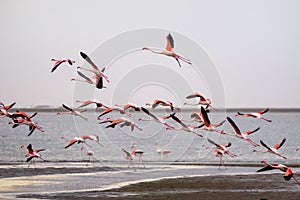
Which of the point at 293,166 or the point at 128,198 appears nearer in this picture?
the point at 128,198

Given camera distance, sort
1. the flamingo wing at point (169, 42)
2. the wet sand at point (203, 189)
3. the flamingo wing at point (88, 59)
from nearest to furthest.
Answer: the flamingo wing at point (88, 59), the flamingo wing at point (169, 42), the wet sand at point (203, 189)

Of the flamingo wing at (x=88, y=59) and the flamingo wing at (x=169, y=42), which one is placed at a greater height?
the flamingo wing at (x=169, y=42)

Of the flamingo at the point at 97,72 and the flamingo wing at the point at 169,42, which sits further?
the flamingo wing at the point at 169,42

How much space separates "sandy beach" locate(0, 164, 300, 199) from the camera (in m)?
25.7

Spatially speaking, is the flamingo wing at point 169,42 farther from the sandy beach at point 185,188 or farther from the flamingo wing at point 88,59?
the sandy beach at point 185,188

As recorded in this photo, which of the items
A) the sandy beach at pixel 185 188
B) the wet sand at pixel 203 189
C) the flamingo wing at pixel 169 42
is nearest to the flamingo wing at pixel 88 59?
the flamingo wing at pixel 169 42

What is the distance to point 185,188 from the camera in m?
28.4

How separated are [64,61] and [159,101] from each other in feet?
9.99

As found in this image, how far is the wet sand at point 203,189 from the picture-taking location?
84.0ft

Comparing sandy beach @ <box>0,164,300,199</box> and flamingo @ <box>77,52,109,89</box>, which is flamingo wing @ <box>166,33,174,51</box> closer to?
flamingo @ <box>77,52,109,89</box>

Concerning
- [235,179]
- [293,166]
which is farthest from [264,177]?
[293,166]

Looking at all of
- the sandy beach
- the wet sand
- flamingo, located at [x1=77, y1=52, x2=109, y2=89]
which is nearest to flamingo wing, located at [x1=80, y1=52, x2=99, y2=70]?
flamingo, located at [x1=77, y1=52, x2=109, y2=89]

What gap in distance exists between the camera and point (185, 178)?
3247 centimetres

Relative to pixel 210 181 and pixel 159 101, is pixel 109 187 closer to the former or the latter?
pixel 210 181
